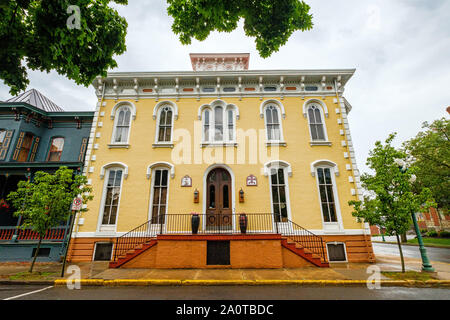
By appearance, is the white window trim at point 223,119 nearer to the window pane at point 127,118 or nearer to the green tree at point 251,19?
the window pane at point 127,118

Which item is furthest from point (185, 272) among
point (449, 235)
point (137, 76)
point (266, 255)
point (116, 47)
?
point (449, 235)

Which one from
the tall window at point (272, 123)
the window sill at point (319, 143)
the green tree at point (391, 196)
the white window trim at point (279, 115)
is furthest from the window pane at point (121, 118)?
the green tree at point (391, 196)

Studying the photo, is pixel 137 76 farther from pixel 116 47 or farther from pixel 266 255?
pixel 266 255

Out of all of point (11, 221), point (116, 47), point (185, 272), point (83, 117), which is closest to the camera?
point (116, 47)

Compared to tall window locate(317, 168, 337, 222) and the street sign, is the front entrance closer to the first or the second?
tall window locate(317, 168, 337, 222)

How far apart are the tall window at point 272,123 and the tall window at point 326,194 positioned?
122 inches

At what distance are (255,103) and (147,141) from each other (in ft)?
22.7

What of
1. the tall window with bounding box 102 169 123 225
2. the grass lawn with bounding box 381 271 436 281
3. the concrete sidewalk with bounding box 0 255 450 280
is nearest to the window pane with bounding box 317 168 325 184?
the concrete sidewalk with bounding box 0 255 450 280

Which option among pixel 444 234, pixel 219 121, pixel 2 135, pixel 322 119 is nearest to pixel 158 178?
pixel 219 121

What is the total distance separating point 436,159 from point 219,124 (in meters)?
22.9

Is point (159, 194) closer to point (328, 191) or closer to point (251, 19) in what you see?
point (251, 19)

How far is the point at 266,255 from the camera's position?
8.17 meters

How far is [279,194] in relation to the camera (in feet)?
35.0

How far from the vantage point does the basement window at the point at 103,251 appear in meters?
9.77
